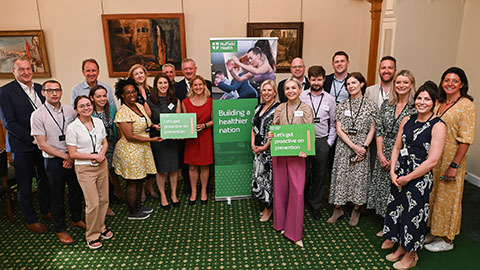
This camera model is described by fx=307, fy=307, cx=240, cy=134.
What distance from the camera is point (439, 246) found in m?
3.27

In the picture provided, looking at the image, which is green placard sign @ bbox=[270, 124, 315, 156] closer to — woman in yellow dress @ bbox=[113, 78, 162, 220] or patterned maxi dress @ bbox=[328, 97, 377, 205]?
patterned maxi dress @ bbox=[328, 97, 377, 205]

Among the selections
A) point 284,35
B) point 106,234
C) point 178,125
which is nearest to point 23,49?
point 178,125

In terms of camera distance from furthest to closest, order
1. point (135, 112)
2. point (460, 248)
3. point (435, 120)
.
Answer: point (135, 112)
point (460, 248)
point (435, 120)

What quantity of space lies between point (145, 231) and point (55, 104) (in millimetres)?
1768

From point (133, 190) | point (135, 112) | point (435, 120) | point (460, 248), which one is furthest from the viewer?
point (133, 190)

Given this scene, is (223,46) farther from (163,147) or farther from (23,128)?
(23,128)

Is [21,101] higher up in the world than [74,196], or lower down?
higher up

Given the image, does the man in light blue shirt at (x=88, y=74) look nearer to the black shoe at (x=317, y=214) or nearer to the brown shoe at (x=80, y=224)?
the brown shoe at (x=80, y=224)

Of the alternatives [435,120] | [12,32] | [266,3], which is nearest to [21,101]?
[12,32]

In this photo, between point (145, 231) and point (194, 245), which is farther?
point (145, 231)

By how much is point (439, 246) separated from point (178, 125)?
322cm

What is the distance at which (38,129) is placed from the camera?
3033 millimetres

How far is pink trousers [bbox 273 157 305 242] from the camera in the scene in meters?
3.27

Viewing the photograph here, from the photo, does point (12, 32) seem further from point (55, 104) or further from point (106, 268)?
point (106, 268)
